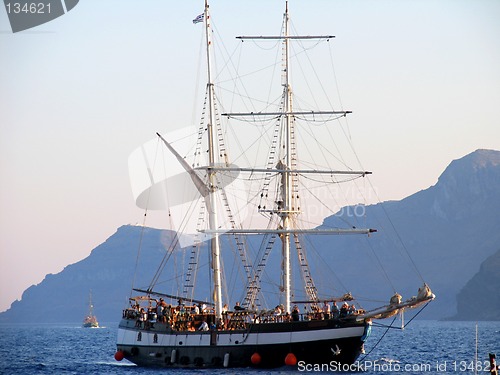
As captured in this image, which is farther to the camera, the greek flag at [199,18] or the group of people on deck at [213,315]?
the greek flag at [199,18]

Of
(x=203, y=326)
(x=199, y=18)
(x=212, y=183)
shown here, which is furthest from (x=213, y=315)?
(x=199, y=18)

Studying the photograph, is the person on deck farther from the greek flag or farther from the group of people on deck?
the greek flag

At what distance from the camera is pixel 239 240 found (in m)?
91.5

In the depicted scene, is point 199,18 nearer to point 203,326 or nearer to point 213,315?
point 213,315

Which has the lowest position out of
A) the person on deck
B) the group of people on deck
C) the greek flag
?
the person on deck

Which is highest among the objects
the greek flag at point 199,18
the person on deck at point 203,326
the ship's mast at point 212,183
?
the greek flag at point 199,18

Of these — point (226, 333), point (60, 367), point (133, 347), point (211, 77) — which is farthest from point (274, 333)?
point (60, 367)

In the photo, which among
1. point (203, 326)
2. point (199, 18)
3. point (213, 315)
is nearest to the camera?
point (203, 326)

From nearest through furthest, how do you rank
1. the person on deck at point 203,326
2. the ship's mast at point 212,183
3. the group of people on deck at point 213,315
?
1. the group of people on deck at point 213,315
2. the person on deck at point 203,326
3. the ship's mast at point 212,183

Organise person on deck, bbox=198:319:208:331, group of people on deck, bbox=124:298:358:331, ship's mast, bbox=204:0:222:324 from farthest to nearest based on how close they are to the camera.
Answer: ship's mast, bbox=204:0:222:324 → person on deck, bbox=198:319:208:331 → group of people on deck, bbox=124:298:358:331

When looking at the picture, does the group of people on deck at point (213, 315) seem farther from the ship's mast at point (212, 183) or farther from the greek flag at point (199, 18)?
the greek flag at point (199, 18)

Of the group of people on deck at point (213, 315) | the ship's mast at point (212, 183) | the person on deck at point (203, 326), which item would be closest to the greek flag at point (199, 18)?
the ship's mast at point (212, 183)

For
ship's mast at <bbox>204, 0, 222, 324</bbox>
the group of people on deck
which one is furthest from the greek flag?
the group of people on deck

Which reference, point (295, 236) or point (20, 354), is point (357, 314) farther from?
point (20, 354)
